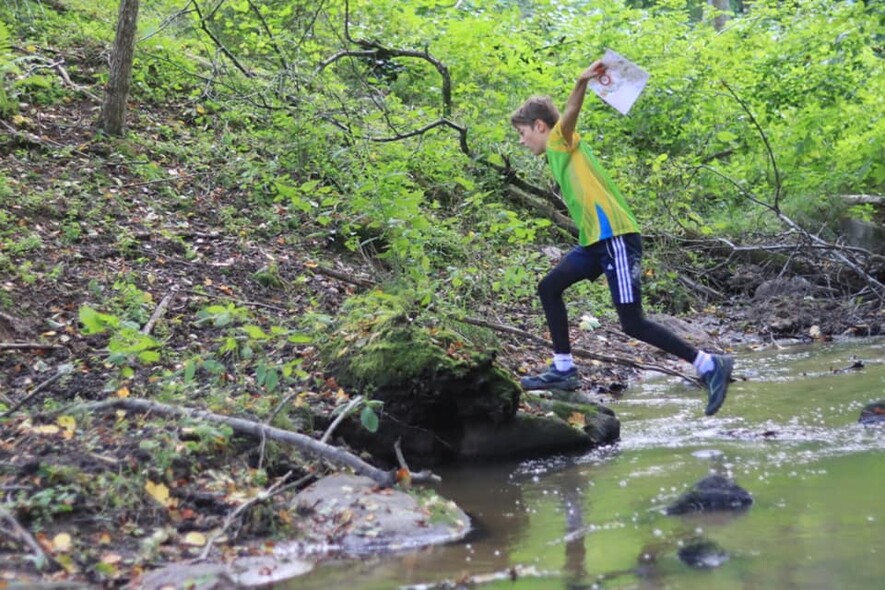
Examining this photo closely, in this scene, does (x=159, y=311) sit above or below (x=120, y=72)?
below

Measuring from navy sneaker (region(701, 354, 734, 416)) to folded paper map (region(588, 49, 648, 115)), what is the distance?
1632 mm

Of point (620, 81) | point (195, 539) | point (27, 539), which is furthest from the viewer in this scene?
point (620, 81)

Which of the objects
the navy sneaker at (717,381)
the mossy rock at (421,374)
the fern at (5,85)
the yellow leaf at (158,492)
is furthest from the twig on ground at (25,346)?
the navy sneaker at (717,381)

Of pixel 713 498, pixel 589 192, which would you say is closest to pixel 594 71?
pixel 589 192

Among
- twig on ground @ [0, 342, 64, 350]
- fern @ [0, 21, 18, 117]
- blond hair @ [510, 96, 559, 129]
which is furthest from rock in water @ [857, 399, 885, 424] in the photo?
fern @ [0, 21, 18, 117]

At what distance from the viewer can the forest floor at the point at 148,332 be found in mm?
3646

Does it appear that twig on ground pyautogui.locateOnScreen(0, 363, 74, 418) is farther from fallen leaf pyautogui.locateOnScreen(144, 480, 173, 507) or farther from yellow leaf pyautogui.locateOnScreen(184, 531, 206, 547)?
yellow leaf pyautogui.locateOnScreen(184, 531, 206, 547)

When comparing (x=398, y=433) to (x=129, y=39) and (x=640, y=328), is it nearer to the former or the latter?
(x=640, y=328)

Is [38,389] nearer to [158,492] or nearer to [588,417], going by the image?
[158,492]

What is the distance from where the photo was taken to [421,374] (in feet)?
16.9

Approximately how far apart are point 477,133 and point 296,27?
277 centimetres

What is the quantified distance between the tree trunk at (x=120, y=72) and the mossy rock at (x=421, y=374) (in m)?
4.77

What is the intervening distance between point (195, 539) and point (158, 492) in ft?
1.17

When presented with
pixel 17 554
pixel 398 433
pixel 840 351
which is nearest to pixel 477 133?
pixel 840 351
